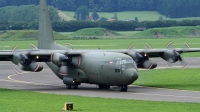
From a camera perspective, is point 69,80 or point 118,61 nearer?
point 118,61

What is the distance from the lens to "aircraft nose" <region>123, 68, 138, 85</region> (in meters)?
43.2

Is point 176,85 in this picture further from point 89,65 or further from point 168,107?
point 168,107

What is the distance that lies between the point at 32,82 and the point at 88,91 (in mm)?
9899

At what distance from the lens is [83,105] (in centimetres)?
→ 3531

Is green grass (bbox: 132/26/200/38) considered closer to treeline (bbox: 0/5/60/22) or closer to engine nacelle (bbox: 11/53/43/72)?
treeline (bbox: 0/5/60/22)

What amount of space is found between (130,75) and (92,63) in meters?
4.06

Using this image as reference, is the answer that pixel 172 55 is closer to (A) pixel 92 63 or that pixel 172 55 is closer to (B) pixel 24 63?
(A) pixel 92 63

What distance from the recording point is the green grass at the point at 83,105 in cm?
3338

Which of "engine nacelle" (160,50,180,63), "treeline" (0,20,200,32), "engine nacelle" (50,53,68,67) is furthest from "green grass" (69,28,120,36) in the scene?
"engine nacelle" (50,53,68,67)

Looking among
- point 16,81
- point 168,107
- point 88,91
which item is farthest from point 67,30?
point 168,107

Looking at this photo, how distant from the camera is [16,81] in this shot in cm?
5497

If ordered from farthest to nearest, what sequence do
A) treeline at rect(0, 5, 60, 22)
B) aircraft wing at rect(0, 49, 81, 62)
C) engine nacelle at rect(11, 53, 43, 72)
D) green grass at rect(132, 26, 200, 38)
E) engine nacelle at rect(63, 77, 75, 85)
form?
treeline at rect(0, 5, 60, 22) < green grass at rect(132, 26, 200, 38) < engine nacelle at rect(63, 77, 75, 85) < aircraft wing at rect(0, 49, 81, 62) < engine nacelle at rect(11, 53, 43, 72)

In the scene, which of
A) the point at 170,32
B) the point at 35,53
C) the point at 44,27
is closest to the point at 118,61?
the point at 35,53

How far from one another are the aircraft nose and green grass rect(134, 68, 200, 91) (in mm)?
4520
